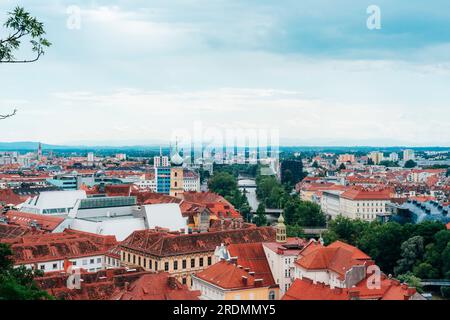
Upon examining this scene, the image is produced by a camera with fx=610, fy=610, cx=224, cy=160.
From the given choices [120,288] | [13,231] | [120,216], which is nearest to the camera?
[120,288]

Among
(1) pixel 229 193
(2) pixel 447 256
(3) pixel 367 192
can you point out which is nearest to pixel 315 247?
(2) pixel 447 256

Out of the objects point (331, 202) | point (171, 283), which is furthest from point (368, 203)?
point (171, 283)

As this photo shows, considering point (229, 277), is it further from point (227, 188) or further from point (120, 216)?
point (227, 188)

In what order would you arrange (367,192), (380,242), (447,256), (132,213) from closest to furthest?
(447,256), (380,242), (132,213), (367,192)

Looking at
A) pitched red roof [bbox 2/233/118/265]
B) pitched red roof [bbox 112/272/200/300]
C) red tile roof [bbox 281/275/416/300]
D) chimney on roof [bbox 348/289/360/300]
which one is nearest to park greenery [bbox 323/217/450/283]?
red tile roof [bbox 281/275/416/300]

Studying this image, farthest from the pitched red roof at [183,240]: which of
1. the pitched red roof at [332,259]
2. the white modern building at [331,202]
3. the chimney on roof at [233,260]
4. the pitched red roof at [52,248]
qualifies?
the white modern building at [331,202]

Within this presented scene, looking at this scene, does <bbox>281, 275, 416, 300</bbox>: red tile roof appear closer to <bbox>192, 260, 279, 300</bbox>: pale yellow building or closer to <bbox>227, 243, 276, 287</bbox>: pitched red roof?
<bbox>192, 260, 279, 300</bbox>: pale yellow building

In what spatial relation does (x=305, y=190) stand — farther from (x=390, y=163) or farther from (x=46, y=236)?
(x=390, y=163)
